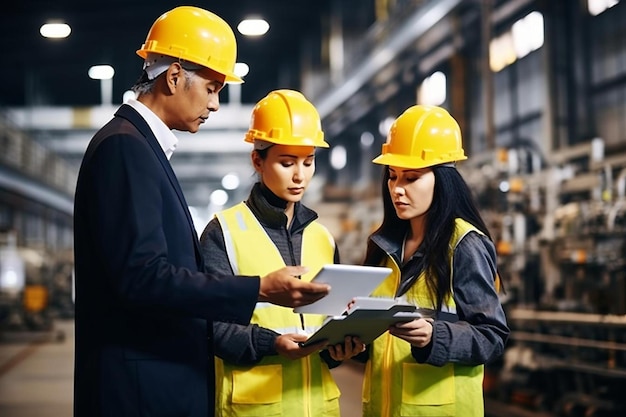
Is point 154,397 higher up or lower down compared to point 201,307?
lower down

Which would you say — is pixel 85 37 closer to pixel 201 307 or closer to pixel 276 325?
pixel 276 325

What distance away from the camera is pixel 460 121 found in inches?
353

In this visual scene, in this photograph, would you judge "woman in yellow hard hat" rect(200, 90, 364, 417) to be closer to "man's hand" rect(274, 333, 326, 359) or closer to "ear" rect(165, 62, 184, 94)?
"man's hand" rect(274, 333, 326, 359)

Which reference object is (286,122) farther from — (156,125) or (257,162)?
(156,125)

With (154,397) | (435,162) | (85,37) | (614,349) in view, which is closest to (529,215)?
(614,349)

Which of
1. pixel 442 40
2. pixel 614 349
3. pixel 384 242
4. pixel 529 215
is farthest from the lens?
pixel 442 40

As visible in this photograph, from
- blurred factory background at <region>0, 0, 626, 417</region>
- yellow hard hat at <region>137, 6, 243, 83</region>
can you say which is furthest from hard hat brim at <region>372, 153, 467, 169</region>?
blurred factory background at <region>0, 0, 626, 417</region>

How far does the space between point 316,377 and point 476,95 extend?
23.5ft

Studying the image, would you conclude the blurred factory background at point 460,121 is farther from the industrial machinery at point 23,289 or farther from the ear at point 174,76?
the industrial machinery at point 23,289

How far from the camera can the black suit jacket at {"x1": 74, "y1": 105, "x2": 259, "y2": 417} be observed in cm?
183

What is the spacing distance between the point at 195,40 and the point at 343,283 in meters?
0.69

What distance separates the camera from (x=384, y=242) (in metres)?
2.58

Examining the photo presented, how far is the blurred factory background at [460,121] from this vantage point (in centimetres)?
499

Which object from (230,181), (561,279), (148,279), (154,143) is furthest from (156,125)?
(561,279)
